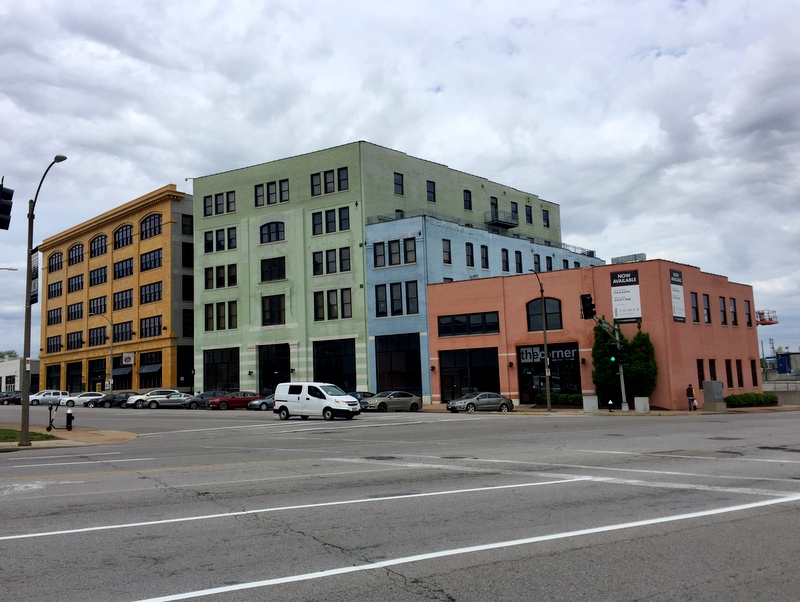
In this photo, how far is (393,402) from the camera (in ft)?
157

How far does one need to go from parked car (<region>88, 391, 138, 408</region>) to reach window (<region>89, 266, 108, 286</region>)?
21.7m

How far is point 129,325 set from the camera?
75.8m

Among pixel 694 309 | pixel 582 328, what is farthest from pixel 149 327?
pixel 694 309

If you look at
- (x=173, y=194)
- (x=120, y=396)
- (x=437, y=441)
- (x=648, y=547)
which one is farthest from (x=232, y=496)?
(x=173, y=194)

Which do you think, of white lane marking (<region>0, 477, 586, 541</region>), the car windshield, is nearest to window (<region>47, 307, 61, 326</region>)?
the car windshield

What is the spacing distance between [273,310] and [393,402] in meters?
19.0

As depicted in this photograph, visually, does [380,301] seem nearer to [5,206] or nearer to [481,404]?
[481,404]

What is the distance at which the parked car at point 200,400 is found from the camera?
2248 inches

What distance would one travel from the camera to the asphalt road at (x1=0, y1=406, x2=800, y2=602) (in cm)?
649

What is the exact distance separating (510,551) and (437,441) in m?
14.6

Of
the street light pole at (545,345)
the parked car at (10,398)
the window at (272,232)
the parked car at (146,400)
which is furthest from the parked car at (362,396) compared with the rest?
the parked car at (10,398)

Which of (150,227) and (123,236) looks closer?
(150,227)

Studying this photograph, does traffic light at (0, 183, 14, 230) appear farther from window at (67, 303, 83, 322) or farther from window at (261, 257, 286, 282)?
window at (67, 303, 83, 322)

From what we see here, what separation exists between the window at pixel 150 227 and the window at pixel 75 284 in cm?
1562
